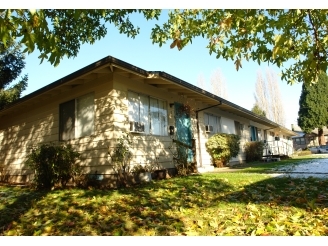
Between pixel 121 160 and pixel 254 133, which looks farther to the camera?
pixel 254 133

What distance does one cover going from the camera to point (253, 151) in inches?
650

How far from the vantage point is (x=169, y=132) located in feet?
31.1

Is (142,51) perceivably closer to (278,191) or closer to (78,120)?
(78,120)

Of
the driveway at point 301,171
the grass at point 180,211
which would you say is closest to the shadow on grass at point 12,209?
the grass at point 180,211

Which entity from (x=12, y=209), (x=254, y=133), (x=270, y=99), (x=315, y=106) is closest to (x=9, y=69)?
(x=12, y=209)

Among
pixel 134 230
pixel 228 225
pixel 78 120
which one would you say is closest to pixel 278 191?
pixel 228 225

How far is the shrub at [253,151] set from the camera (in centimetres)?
1630

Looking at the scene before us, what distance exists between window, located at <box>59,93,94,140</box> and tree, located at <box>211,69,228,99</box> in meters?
38.4

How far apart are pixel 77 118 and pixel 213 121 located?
7460 millimetres

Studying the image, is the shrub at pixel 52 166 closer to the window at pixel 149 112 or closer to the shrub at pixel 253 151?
the window at pixel 149 112

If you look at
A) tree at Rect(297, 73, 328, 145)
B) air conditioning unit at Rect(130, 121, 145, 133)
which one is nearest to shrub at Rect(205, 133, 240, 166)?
air conditioning unit at Rect(130, 121, 145, 133)

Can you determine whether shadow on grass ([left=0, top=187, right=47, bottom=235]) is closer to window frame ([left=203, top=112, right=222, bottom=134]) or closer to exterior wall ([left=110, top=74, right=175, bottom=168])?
exterior wall ([left=110, top=74, right=175, bottom=168])

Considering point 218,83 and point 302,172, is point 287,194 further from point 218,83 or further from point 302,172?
point 218,83

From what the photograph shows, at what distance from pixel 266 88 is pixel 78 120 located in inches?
1864
